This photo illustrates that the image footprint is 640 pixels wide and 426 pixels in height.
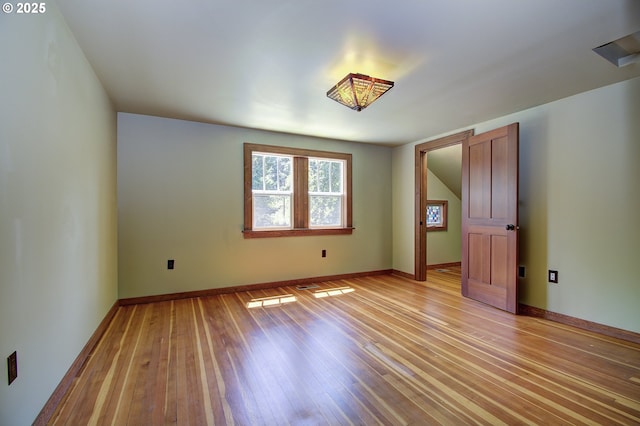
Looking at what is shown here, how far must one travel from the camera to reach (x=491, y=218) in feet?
11.5

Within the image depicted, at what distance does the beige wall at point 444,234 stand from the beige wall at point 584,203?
2.39 meters

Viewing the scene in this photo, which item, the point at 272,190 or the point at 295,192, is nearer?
the point at 272,190

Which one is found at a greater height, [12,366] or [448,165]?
[448,165]

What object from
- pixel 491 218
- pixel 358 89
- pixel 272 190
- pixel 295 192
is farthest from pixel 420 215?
pixel 358 89

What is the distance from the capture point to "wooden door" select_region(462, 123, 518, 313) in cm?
324

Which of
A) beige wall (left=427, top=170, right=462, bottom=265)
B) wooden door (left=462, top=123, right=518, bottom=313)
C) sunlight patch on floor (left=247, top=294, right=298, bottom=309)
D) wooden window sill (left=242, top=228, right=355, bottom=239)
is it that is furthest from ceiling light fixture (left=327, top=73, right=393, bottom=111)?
beige wall (left=427, top=170, right=462, bottom=265)

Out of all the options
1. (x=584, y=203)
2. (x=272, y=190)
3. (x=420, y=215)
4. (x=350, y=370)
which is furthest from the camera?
(x=420, y=215)

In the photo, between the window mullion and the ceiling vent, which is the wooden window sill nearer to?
the window mullion

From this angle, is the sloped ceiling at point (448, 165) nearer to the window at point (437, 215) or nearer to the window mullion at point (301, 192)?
the window at point (437, 215)

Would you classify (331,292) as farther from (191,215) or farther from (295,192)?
(191,215)

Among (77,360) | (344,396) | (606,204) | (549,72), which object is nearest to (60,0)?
(77,360)

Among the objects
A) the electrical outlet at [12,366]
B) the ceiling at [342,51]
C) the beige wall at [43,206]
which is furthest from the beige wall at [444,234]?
the electrical outlet at [12,366]

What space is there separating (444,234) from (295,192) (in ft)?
10.9

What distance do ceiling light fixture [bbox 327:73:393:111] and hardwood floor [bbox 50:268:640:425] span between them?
210 centimetres
